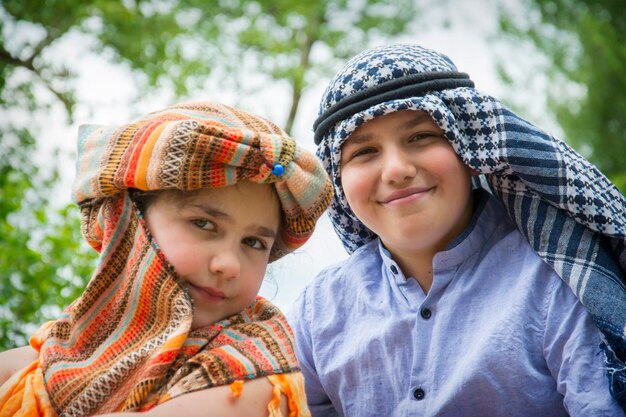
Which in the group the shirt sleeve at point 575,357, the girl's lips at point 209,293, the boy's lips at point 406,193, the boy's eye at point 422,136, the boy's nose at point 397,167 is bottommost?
the shirt sleeve at point 575,357

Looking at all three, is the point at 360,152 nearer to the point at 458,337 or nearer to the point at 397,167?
the point at 397,167

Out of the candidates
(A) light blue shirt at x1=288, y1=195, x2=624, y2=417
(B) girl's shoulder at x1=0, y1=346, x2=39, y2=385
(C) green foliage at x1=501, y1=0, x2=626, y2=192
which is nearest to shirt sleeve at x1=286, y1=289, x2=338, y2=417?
(A) light blue shirt at x1=288, y1=195, x2=624, y2=417

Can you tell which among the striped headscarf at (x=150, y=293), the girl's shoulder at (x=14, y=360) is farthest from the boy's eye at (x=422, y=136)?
the girl's shoulder at (x=14, y=360)

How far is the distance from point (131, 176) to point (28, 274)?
211 centimetres

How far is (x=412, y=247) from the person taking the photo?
91.6 inches

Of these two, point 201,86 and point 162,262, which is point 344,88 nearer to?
point 162,262

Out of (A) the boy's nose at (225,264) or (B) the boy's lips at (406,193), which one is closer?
(A) the boy's nose at (225,264)

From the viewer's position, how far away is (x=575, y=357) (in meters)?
1.90

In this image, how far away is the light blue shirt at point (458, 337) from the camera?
6.51 ft

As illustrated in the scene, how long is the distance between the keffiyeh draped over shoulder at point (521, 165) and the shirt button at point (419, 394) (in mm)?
590

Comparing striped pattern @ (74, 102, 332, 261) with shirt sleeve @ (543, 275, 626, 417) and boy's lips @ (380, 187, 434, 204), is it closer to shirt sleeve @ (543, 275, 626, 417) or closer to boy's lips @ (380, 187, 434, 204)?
boy's lips @ (380, 187, 434, 204)

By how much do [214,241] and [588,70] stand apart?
1047 centimetres

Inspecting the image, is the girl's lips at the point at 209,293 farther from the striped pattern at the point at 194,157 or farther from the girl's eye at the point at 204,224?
the striped pattern at the point at 194,157

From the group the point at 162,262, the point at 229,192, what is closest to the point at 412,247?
the point at 229,192
